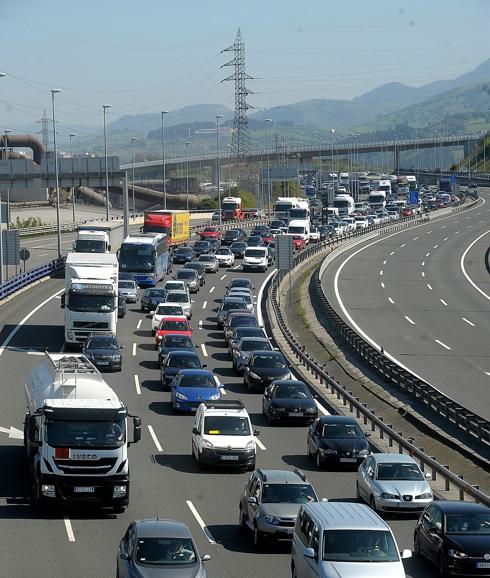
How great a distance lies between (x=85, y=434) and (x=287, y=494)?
14.2ft

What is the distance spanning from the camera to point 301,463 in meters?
31.0

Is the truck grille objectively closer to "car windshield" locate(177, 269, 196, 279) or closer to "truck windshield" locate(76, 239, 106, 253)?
"truck windshield" locate(76, 239, 106, 253)

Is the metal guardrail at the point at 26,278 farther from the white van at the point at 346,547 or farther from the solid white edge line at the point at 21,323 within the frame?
the white van at the point at 346,547

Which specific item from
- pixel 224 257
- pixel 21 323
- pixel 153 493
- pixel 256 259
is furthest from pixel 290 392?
pixel 224 257

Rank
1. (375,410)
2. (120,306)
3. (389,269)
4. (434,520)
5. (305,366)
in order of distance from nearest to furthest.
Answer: (434,520), (375,410), (305,366), (120,306), (389,269)

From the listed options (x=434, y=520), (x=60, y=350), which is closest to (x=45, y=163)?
(x=60, y=350)

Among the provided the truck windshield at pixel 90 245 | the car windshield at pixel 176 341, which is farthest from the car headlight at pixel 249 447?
the truck windshield at pixel 90 245

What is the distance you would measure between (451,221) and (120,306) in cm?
8786

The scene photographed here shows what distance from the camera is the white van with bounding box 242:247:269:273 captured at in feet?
272

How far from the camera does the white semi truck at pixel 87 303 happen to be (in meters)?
49.1

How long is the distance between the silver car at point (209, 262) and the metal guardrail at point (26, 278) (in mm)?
9151

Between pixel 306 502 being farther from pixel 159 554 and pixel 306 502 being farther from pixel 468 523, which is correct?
pixel 159 554

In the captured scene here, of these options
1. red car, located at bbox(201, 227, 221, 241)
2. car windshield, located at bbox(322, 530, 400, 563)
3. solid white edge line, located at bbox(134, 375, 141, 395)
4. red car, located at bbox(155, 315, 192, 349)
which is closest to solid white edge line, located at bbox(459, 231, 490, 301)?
red car, located at bbox(201, 227, 221, 241)

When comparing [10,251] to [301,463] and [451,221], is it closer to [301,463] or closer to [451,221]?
[301,463]
